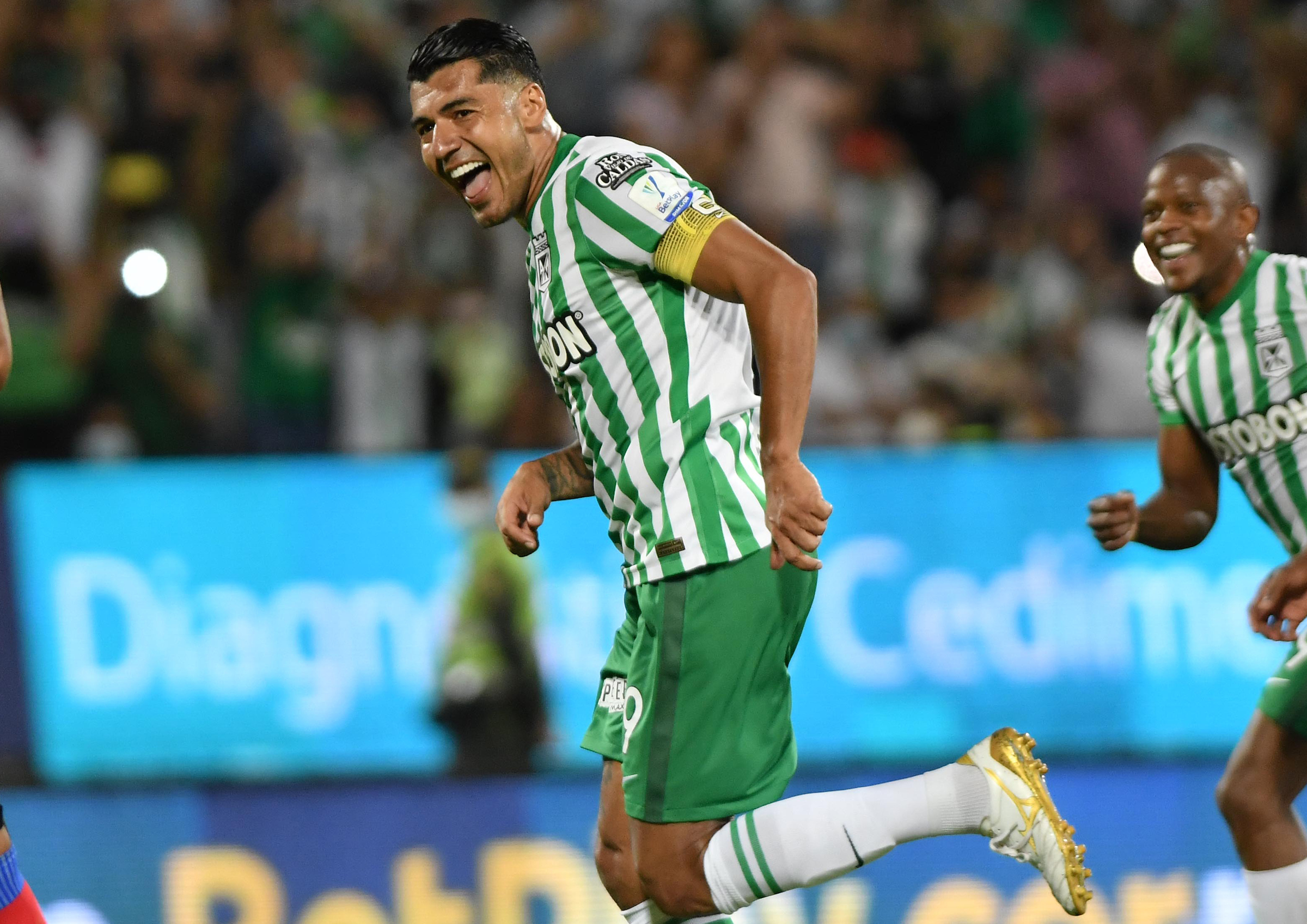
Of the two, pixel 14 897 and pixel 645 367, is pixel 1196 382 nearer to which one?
pixel 645 367

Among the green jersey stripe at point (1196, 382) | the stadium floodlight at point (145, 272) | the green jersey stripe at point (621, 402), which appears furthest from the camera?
the stadium floodlight at point (145, 272)

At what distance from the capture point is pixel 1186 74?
9.65 meters

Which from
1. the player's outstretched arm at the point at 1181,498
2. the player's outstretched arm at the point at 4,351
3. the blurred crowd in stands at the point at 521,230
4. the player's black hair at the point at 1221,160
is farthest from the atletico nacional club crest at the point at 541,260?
the blurred crowd in stands at the point at 521,230

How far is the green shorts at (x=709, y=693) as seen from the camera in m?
3.40

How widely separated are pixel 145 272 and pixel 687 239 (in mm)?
5008

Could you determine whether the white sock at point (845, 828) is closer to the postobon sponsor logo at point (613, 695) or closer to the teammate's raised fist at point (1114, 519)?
the postobon sponsor logo at point (613, 695)

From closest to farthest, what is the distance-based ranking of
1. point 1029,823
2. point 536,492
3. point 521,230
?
point 1029,823, point 536,492, point 521,230

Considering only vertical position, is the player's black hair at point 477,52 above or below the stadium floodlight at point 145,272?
below

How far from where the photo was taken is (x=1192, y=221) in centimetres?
404

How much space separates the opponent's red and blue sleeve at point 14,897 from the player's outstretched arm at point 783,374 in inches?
64.3

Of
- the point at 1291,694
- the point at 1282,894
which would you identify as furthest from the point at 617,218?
the point at 1282,894

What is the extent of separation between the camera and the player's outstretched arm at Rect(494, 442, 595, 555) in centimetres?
366

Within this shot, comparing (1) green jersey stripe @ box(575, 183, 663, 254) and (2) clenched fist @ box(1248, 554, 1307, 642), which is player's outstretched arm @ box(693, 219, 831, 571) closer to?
(1) green jersey stripe @ box(575, 183, 663, 254)

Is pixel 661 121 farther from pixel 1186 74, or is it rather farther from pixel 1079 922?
pixel 1079 922
